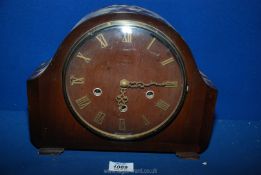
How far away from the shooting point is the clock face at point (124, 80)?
1.93 metres

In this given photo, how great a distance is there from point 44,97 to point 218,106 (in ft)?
4.33

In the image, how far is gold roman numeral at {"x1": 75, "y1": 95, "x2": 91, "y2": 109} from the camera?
2029 millimetres

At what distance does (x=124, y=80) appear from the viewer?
6.55 ft

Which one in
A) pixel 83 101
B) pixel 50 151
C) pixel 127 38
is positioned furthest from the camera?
pixel 50 151

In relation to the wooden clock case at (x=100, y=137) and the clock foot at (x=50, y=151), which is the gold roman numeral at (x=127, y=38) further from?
the clock foot at (x=50, y=151)

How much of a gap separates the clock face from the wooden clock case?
43mm

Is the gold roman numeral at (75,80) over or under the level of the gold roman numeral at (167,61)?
under

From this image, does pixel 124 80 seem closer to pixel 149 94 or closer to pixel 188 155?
pixel 149 94

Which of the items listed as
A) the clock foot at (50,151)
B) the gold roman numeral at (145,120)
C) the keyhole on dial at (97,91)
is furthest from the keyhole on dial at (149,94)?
the clock foot at (50,151)

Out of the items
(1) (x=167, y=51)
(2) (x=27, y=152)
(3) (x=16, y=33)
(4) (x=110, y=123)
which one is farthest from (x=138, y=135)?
(3) (x=16, y=33)

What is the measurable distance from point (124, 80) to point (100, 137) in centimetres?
37

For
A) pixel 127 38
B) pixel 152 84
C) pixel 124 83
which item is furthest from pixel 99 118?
pixel 127 38

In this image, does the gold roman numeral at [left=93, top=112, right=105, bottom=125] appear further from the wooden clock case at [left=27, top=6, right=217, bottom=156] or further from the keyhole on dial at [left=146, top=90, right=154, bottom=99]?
the keyhole on dial at [left=146, top=90, right=154, bottom=99]

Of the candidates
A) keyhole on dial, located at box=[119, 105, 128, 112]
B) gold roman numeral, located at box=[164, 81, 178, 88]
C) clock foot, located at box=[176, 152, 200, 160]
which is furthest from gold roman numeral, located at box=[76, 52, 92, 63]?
clock foot, located at box=[176, 152, 200, 160]
